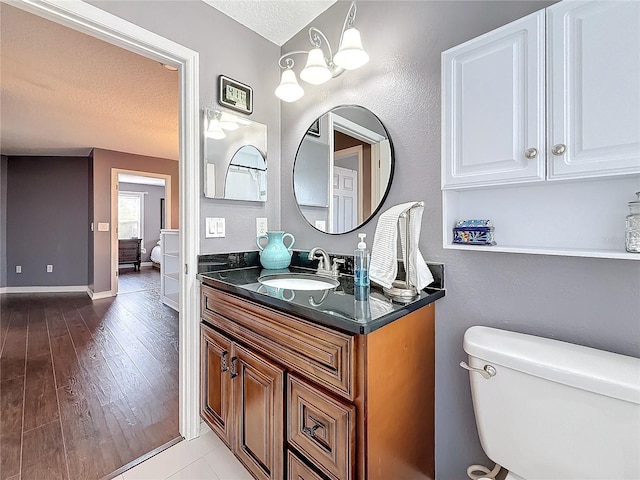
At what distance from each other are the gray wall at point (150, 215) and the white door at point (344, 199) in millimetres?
8721

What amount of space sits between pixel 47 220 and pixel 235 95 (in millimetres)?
5595

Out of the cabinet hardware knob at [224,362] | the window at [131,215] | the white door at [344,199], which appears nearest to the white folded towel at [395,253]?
the white door at [344,199]

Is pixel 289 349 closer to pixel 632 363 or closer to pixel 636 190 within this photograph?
pixel 632 363

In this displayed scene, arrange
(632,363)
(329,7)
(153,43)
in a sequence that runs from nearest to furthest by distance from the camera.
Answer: (632,363)
(153,43)
(329,7)

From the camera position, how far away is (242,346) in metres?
1.24

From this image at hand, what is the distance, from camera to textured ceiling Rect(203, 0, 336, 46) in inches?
61.3

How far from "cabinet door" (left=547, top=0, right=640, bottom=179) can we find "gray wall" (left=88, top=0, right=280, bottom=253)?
146 cm

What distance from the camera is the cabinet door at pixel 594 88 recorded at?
721 millimetres

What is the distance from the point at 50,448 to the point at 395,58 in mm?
2544

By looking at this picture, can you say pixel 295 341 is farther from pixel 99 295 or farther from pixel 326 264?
pixel 99 295

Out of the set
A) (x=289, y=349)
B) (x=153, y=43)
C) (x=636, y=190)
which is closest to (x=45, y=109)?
(x=153, y=43)

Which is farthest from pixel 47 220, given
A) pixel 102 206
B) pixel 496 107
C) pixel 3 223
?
pixel 496 107

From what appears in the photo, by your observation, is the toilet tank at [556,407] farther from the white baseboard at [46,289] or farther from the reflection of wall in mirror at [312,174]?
the white baseboard at [46,289]

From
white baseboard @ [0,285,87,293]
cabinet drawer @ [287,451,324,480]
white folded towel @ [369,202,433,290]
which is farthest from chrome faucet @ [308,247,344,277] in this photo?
white baseboard @ [0,285,87,293]
